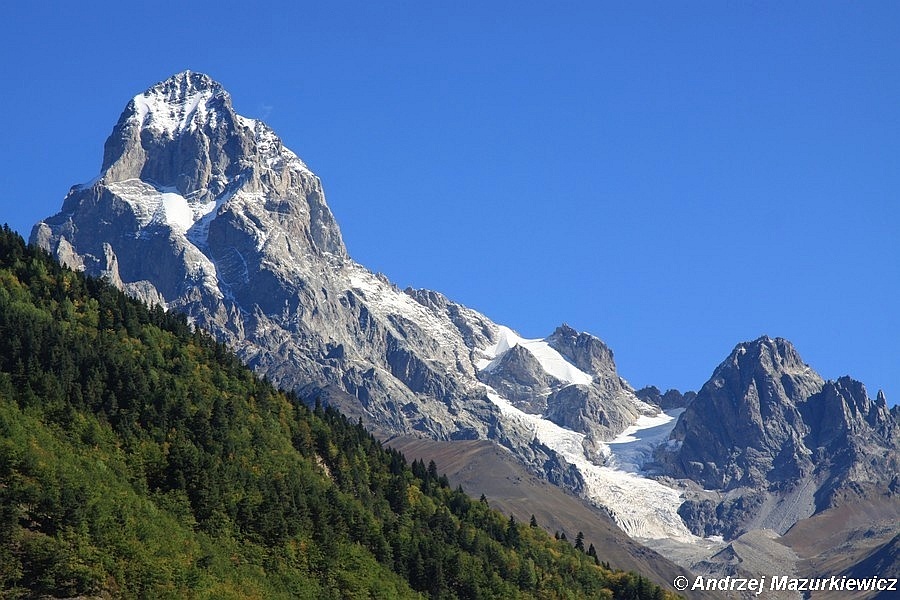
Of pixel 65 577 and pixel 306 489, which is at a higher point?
pixel 306 489

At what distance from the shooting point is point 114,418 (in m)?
172

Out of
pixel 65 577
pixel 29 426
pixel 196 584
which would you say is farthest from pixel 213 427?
pixel 65 577

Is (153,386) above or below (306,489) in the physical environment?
above

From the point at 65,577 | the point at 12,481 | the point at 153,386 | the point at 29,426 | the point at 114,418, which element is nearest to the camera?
the point at 65,577

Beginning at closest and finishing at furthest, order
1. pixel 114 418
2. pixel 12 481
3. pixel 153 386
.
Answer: pixel 12 481
pixel 114 418
pixel 153 386

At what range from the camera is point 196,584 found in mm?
140500

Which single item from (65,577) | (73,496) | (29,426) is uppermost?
(29,426)

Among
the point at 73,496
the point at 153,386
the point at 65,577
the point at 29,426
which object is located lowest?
the point at 65,577

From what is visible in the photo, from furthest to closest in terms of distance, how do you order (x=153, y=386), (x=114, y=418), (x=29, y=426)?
(x=153, y=386) → (x=114, y=418) → (x=29, y=426)

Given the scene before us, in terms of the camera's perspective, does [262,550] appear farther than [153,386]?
No

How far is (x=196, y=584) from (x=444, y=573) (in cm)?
5798

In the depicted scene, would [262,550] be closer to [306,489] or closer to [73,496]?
[306,489]

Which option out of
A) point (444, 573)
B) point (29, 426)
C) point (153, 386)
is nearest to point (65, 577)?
point (29, 426)

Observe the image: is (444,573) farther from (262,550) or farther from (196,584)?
(196,584)
